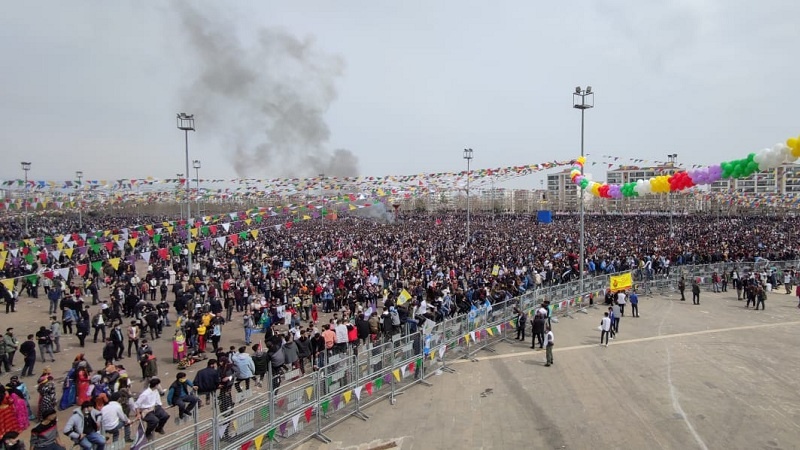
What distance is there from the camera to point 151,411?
7355 millimetres

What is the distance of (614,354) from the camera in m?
12.7

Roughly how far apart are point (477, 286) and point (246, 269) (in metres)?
11.4

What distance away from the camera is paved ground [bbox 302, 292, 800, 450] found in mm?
8125

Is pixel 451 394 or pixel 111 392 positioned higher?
pixel 111 392

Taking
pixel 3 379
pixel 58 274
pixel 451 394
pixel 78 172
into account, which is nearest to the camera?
pixel 451 394

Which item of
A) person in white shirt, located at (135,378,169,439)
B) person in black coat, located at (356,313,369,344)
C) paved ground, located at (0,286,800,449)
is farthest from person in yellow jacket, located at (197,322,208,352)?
person in white shirt, located at (135,378,169,439)

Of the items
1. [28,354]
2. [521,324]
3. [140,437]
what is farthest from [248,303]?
[140,437]

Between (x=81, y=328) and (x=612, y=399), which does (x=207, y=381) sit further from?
(x=612, y=399)

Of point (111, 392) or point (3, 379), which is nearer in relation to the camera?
point (111, 392)

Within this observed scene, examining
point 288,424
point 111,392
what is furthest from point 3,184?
point 288,424

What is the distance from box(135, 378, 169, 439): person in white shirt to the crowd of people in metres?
0.02

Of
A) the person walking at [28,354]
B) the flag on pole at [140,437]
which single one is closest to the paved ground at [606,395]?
the person walking at [28,354]

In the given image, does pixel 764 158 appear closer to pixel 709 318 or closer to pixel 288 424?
pixel 709 318

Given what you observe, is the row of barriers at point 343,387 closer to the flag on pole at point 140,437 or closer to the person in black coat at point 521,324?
the person in black coat at point 521,324
